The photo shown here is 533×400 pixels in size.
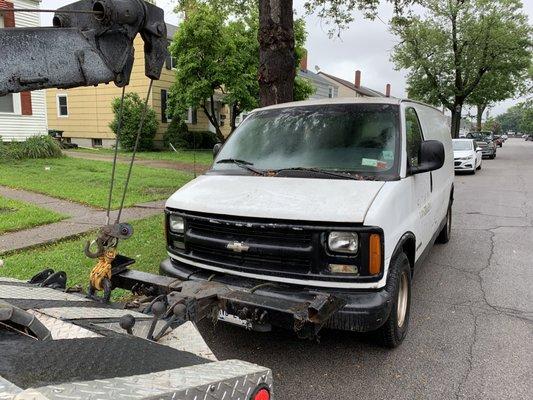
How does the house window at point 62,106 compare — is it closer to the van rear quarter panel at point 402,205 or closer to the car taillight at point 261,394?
the van rear quarter panel at point 402,205

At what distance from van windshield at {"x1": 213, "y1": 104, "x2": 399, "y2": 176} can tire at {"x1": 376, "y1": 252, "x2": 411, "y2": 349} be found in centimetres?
79

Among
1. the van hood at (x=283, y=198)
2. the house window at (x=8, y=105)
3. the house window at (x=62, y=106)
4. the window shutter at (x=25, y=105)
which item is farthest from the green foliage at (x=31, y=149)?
the van hood at (x=283, y=198)

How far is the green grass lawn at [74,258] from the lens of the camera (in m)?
5.17

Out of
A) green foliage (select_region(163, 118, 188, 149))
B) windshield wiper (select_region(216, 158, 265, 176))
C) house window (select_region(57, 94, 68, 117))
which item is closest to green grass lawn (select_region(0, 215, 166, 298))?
windshield wiper (select_region(216, 158, 265, 176))

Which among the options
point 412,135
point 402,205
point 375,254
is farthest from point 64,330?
point 412,135

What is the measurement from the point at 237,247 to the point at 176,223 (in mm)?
737

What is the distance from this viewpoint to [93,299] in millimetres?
2945

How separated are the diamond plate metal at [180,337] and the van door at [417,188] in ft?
7.71

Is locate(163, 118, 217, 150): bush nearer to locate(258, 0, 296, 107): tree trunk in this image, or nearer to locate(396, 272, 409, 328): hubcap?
locate(258, 0, 296, 107): tree trunk

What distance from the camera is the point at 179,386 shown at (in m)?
1.53

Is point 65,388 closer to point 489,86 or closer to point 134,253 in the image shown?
point 134,253

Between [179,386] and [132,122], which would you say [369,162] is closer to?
[179,386]

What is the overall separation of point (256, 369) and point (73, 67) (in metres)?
1.42

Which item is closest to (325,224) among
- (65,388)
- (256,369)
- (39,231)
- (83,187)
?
(256,369)
